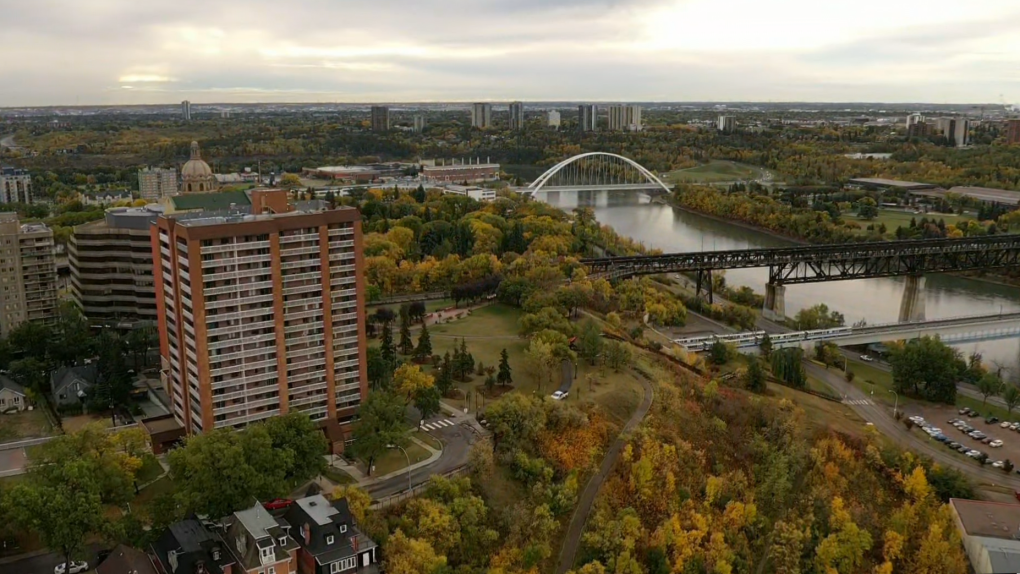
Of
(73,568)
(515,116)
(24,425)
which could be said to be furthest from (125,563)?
(515,116)

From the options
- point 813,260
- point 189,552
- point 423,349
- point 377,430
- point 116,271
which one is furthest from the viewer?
point 813,260

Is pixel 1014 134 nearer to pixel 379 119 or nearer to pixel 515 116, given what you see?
pixel 515 116

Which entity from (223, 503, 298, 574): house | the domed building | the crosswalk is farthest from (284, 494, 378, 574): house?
the domed building

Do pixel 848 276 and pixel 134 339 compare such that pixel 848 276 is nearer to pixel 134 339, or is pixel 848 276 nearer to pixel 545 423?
pixel 545 423

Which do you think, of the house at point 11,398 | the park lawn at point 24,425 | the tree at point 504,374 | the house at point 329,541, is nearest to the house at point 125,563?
the house at point 329,541

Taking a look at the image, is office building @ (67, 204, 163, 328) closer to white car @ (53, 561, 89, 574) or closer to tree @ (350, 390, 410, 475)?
tree @ (350, 390, 410, 475)

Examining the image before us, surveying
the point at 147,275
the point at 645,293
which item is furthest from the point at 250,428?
the point at 645,293

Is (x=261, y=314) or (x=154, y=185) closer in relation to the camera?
(x=261, y=314)
